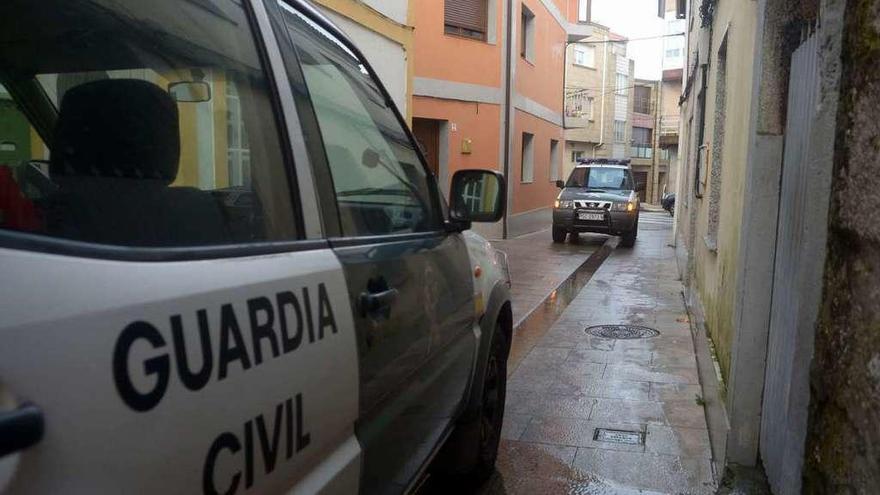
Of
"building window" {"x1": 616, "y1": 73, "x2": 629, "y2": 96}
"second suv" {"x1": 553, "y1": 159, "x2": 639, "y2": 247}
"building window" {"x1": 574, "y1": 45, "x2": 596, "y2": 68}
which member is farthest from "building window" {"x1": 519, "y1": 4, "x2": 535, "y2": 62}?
"building window" {"x1": 616, "y1": 73, "x2": 629, "y2": 96}

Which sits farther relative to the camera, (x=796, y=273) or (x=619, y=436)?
(x=619, y=436)

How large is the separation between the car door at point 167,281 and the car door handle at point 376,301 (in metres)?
0.10

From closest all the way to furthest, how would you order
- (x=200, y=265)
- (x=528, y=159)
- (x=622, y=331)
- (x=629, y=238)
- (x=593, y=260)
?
1. (x=200, y=265)
2. (x=622, y=331)
3. (x=593, y=260)
4. (x=629, y=238)
5. (x=528, y=159)

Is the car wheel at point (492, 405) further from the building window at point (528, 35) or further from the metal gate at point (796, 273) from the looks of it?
the building window at point (528, 35)

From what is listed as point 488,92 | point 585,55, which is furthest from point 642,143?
point 488,92

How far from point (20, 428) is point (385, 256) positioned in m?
1.25

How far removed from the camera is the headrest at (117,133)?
1.39 m

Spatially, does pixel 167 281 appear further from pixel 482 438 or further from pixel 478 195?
pixel 482 438

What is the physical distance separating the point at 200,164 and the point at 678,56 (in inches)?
1933

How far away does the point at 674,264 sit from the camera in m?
12.2

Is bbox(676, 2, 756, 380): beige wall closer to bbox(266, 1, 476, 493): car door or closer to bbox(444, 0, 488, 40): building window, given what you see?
bbox(266, 1, 476, 493): car door

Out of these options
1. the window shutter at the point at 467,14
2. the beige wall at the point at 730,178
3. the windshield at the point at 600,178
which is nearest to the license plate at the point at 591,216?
the windshield at the point at 600,178

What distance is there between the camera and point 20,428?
35.8 inches

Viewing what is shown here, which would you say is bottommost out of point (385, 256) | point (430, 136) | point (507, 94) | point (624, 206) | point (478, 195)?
point (624, 206)
